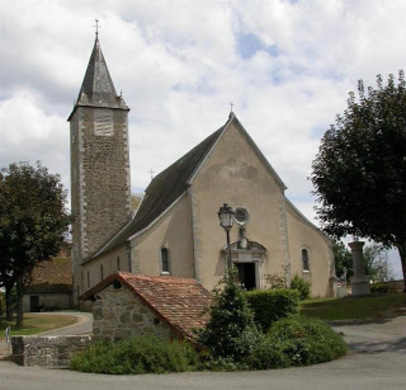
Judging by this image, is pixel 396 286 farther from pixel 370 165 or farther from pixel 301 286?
pixel 370 165

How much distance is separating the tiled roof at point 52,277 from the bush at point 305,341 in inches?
1315

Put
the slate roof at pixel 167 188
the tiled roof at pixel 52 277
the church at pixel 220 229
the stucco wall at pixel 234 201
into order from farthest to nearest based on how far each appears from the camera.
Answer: the tiled roof at pixel 52 277
the slate roof at pixel 167 188
the stucco wall at pixel 234 201
the church at pixel 220 229

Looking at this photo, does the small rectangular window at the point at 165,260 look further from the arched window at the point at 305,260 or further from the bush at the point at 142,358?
the bush at the point at 142,358

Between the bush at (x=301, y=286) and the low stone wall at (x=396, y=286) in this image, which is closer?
the bush at (x=301, y=286)

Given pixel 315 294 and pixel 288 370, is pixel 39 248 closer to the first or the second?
pixel 315 294

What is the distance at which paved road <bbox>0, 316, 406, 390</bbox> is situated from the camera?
34.3 ft

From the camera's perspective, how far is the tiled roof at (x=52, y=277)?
46438 millimetres

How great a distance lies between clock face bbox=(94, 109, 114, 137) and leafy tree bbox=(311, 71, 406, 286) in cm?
2056

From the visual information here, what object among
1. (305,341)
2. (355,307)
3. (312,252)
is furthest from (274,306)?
A: (312,252)

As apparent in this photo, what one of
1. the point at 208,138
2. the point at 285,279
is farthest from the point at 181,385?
the point at 208,138

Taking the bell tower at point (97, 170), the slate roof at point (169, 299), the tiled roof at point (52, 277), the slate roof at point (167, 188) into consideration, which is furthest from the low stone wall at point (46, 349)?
the tiled roof at point (52, 277)

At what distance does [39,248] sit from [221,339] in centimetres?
1769

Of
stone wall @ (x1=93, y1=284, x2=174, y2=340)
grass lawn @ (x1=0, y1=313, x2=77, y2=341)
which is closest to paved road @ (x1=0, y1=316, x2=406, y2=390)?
stone wall @ (x1=93, y1=284, x2=174, y2=340)

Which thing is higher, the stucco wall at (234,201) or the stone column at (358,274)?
the stucco wall at (234,201)
